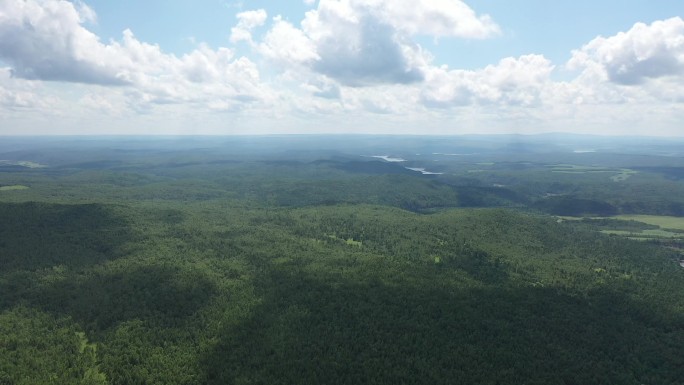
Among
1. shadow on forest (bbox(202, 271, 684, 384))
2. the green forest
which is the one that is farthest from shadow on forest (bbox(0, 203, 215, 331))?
shadow on forest (bbox(202, 271, 684, 384))

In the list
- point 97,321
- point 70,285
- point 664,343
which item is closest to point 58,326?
point 97,321

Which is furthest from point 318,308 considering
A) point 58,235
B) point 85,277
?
point 58,235

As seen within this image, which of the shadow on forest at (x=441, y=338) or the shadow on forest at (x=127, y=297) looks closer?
the shadow on forest at (x=441, y=338)

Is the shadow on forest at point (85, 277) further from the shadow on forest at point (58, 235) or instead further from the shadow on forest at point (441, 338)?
the shadow on forest at point (441, 338)

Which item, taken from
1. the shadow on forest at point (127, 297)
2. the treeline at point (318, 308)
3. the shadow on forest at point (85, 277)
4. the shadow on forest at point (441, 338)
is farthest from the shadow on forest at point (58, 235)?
the shadow on forest at point (441, 338)

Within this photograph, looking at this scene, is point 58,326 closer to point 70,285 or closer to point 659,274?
point 70,285

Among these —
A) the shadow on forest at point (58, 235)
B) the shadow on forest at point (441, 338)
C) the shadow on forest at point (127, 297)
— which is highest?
the shadow on forest at point (58, 235)
